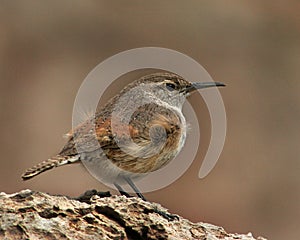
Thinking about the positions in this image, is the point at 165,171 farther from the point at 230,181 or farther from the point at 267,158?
the point at 267,158

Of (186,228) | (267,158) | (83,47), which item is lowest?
(186,228)

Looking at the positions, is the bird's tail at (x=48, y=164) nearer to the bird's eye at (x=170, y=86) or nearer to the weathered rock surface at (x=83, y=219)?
the weathered rock surface at (x=83, y=219)

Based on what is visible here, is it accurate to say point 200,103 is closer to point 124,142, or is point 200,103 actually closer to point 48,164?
point 124,142

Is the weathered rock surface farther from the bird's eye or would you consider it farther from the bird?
the bird's eye

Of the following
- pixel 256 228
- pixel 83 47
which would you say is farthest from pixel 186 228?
pixel 83 47

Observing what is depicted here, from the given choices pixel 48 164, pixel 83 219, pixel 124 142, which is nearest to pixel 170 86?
pixel 124 142

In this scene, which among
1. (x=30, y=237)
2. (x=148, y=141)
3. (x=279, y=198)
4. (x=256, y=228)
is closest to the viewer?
(x=30, y=237)
